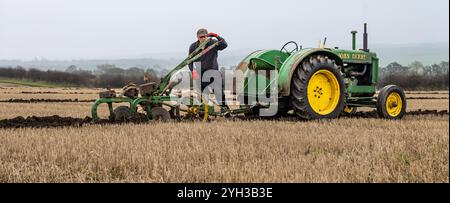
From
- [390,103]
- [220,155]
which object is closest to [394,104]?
[390,103]

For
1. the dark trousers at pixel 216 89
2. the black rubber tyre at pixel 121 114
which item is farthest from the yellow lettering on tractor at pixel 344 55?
the black rubber tyre at pixel 121 114

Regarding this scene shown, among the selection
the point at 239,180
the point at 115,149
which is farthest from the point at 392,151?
the point at 115,149

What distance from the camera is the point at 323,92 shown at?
8.97m

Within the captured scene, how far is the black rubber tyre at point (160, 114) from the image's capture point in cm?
837

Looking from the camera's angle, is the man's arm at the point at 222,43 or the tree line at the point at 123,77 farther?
the tree line at the point at 123,77

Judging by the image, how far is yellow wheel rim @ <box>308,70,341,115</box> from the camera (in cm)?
878

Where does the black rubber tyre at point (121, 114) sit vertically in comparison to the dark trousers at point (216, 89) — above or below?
below

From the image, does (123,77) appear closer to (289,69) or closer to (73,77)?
(73,77)

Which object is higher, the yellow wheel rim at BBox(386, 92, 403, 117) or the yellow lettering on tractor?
the yellow lettering on tractor

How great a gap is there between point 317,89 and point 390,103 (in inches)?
77.3

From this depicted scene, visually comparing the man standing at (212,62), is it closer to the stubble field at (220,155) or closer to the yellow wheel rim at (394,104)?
the stubble field at (220,155)

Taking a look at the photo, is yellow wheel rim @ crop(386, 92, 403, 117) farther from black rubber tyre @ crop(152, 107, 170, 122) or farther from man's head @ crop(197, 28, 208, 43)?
black rubber tyre @ crop(152, 107, 170, 122)

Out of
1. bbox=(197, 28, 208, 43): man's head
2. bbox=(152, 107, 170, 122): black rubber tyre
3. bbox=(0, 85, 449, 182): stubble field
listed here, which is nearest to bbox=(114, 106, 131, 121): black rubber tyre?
bbox=(152, 107, 170, 122): black rubber tyre

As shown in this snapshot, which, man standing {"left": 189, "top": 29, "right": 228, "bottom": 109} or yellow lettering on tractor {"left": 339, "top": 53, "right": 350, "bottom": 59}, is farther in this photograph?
yellow lettering on tractor {"left": 339, "top": 53, "right": 350, "bottom": 59}
